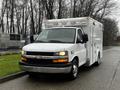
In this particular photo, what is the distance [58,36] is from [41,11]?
35.3 m

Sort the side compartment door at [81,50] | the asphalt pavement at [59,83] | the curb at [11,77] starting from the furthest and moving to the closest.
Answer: the side compartment door at [81,50] → the curb at [11,77] → the asphalt pavement at [59,83]

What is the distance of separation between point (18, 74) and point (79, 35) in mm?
3157

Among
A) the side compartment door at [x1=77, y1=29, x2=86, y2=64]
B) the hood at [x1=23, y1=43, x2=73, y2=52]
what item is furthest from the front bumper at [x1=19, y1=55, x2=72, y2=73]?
the side compartment door at [x1=77, y1=29, x2=86, y2=64]

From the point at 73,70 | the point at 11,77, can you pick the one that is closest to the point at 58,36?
the point at 73,70

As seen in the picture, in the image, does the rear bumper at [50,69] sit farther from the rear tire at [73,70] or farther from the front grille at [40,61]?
the rear tire at [73,70]

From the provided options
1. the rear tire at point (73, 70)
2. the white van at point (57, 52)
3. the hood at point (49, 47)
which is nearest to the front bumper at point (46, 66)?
the white van at point (57, 52)

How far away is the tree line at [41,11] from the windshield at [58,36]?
2844 cm

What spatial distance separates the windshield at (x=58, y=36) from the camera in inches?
342

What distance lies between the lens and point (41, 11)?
Result: 143 ft

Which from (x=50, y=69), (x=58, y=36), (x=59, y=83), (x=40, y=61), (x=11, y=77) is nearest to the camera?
(x=50, y=69)

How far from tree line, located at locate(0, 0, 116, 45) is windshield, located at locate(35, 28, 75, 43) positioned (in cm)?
2844

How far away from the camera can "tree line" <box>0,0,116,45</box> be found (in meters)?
39.0

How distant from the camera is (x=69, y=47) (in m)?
7.94

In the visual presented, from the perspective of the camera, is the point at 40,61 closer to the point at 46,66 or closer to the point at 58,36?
the point at 46,66
